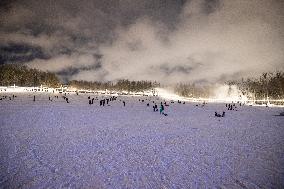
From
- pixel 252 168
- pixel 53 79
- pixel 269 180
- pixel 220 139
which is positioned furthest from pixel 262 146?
pixel 53 79

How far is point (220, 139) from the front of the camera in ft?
42.7

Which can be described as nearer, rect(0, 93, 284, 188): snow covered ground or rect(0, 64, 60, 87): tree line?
rect(0, 93, 284, 188): snow covered ground

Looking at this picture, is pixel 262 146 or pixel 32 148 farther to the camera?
pixel 262 146

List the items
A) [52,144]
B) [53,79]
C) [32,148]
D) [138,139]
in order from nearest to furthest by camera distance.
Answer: [32,148] < [52,144] < [138,139] < [53,79]

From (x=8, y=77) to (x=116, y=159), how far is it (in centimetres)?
12421

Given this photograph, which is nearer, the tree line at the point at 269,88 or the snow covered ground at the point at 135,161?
the snow covered ground at the point at 135,161

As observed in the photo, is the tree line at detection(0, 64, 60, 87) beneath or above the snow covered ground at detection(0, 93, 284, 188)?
above

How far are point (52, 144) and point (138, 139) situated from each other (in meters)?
4.09

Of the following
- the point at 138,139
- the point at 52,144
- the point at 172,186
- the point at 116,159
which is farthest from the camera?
the point at 138,139

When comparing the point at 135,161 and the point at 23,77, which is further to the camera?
the point at 23,77

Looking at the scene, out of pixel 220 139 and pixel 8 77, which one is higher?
pixel 8 77

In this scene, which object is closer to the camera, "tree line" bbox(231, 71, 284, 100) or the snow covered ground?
the snow covered ground

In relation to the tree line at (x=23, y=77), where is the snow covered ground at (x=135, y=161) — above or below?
below

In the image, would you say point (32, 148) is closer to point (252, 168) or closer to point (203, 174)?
point (203, 174)
